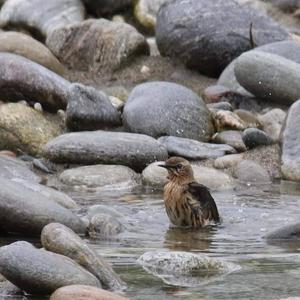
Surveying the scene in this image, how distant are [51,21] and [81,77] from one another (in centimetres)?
215

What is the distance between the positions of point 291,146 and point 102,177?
212 cm

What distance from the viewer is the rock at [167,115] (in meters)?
13.7

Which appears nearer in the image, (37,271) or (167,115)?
(37,271)

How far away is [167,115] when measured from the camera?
13.8m

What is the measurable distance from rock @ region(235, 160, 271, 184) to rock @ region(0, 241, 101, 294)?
562cm

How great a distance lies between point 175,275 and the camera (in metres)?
7.74

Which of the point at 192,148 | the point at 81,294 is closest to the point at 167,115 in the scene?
the point at 192,148

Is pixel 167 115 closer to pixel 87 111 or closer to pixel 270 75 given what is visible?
pixel 87 111

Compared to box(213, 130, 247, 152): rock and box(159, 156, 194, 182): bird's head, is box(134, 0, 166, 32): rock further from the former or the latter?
box(159, 156, 194, 182): bird's head

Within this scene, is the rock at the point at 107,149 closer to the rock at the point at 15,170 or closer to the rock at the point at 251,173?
the rock at the point at 15,170

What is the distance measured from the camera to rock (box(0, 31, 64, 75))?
1579 cm

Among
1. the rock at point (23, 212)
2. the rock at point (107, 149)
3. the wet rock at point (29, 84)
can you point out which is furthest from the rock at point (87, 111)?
the rock at point (23, 212)

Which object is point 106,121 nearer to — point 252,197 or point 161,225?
point 252,197

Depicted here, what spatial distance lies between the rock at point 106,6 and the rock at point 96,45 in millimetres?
2167
